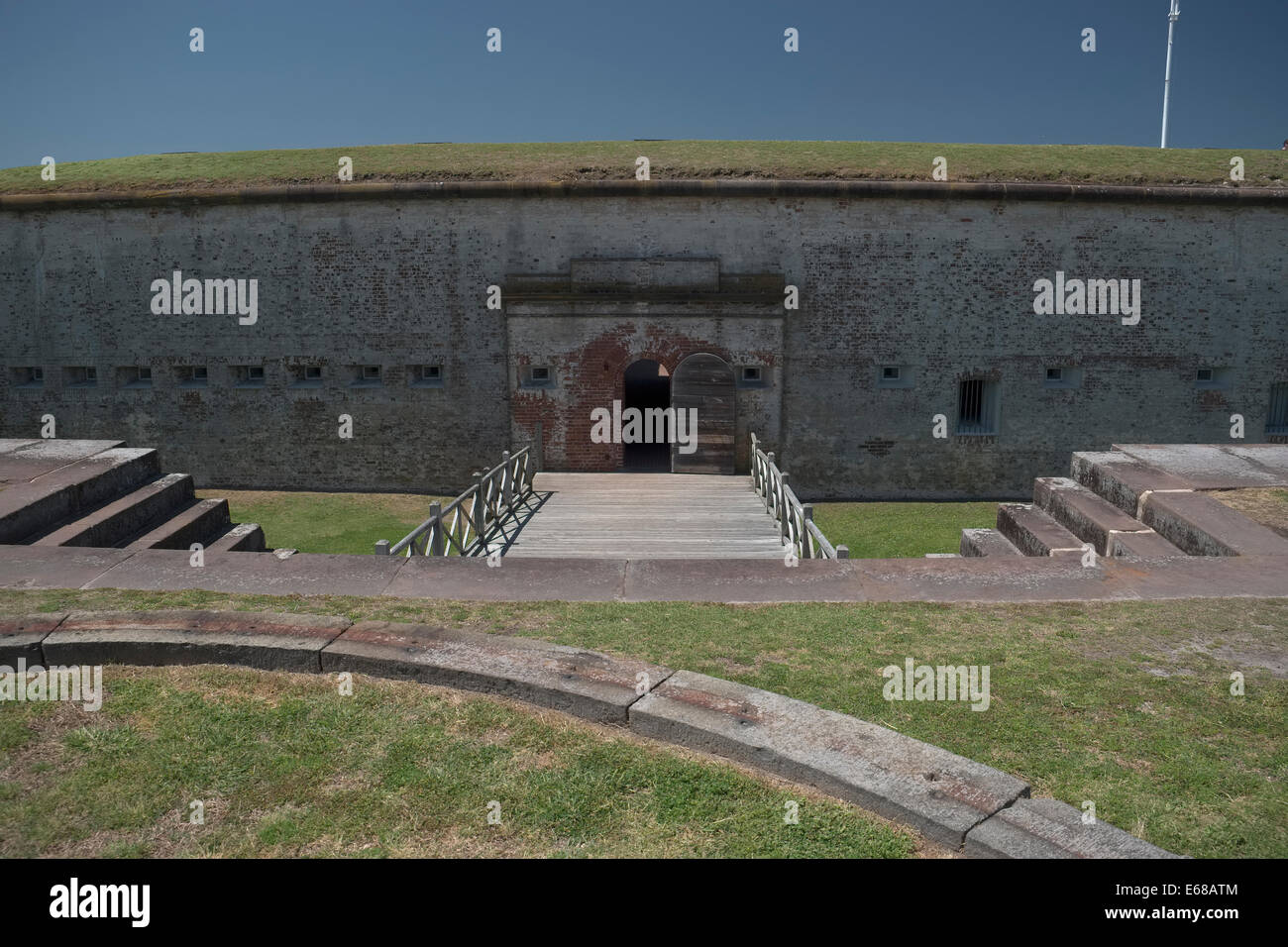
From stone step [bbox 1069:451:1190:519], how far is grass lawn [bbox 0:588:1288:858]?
9.59ft

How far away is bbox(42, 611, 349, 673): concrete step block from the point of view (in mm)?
A: 4934

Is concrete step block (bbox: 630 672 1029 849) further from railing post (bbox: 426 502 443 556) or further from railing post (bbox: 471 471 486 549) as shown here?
railing post (bbox: 471 471 486 549)

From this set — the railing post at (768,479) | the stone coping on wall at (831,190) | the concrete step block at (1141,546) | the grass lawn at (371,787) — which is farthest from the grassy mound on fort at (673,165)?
the grass lawn at (371,787)

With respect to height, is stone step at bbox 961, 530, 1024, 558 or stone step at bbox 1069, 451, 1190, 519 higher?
stone step at bbox 1069, 451, 1190, 519

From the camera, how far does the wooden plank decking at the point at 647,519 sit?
10969 mm

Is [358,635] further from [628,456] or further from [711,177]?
[711,177]

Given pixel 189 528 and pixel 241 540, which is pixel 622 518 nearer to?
pixel 241 540

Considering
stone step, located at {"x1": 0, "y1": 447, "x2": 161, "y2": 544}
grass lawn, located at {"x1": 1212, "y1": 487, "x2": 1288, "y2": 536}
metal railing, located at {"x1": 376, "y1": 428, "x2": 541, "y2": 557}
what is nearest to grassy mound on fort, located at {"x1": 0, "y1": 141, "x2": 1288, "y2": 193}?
metal railing, located at {"x1": 376, "y1": 428, "x2": 541, "y2": 557}

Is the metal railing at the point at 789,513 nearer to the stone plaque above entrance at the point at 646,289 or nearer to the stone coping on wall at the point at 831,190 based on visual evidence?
the stone plaque above entrance at the point at 646,289

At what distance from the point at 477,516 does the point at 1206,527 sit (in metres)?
8.20

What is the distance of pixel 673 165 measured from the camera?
56.5 ft

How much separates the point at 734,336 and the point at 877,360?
2908mm
